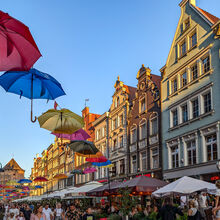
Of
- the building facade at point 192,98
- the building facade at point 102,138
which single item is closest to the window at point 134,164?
the building facade at point 192,98

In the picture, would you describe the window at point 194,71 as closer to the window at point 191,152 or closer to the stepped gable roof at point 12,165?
the window at point 191,152

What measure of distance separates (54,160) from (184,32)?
57.4 metres

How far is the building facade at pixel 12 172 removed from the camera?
470 feet

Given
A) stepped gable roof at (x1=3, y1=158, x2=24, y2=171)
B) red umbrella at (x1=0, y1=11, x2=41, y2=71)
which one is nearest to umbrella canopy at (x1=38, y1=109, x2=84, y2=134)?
red umbrella at (x1=0, y1=11, x2=41, y2=71)

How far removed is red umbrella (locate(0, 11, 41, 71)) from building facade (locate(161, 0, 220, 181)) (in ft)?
53.4

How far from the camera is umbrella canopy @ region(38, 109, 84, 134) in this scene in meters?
11.5

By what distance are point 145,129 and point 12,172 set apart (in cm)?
12931

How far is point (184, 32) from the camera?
959 inches

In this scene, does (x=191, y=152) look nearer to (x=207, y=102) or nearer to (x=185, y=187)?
(x=207, y=102)

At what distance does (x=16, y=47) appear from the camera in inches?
188

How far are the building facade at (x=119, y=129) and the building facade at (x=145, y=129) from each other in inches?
46.1

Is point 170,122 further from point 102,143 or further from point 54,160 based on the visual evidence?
point 54,160

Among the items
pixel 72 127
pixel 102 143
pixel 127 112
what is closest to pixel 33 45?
pixel 72 127

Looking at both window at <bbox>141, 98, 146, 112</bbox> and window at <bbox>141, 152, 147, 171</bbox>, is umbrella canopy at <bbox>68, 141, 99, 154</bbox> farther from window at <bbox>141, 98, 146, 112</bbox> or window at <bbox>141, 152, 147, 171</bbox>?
window at <bbox>141, 98, 146, 112</bbox>
